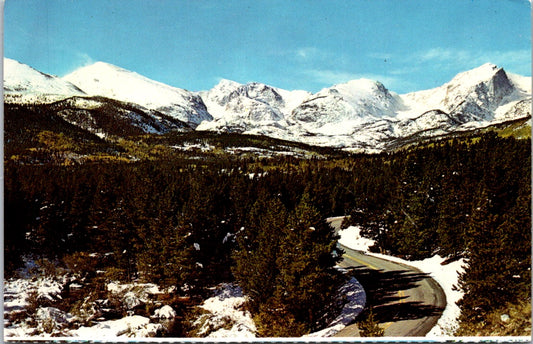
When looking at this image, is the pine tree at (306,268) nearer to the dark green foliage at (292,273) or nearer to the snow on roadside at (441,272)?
the dark green foliage at (292,273)

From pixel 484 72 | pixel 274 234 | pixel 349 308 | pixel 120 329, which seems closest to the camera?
pixel 120 329

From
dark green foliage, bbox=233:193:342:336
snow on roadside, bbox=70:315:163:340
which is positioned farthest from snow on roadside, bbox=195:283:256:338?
snow on roadside, bbox=70:315:163:340

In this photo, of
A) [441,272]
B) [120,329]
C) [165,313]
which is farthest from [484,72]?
[120,329]

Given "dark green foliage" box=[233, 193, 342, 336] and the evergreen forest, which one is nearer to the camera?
the evergreen forest

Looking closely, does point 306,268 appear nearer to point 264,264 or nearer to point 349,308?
point 349,308

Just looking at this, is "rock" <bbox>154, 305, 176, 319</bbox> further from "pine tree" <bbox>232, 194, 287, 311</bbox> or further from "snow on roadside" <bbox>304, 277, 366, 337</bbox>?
"snow on roadside" <bbox>304, 277, 366, 337</bbox>

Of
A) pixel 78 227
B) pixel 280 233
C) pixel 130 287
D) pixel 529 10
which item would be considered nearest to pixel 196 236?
pixel 130 287

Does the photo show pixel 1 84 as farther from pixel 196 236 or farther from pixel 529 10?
pixel 196 236
